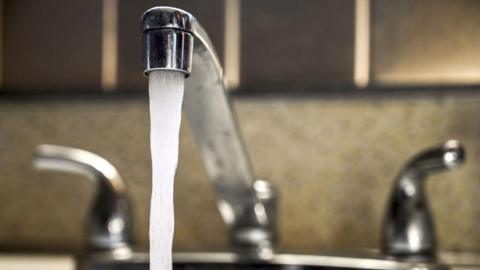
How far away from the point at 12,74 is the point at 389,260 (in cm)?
68

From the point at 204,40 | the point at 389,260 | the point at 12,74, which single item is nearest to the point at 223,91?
the point at 204,40

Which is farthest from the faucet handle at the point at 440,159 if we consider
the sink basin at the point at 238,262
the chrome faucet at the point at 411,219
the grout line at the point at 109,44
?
the grout line at the point at 109,44

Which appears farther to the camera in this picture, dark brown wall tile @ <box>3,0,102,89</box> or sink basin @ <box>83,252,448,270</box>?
dark brown wall tile @ <box>3,0,102,89</box>

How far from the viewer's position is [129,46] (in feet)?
3.43

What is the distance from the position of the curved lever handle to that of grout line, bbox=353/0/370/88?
1.26ft

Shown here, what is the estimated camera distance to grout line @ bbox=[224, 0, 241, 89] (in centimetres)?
101

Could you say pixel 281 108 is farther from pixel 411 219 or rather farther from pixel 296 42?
pixel 411 219

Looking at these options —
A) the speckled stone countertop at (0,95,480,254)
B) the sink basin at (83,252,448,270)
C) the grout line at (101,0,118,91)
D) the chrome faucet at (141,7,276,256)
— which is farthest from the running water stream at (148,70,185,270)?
the grout line at (101,0,118,91)

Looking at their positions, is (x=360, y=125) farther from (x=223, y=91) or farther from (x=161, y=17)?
(x=161, y=17)

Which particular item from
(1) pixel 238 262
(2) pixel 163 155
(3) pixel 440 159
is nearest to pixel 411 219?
(3) pixel 440 159

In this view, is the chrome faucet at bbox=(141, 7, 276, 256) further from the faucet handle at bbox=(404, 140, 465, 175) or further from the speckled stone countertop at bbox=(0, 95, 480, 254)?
the faucet handle at bbox=(404, 140, 465, 175)

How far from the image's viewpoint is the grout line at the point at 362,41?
0.97 meters

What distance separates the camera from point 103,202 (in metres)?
0.87

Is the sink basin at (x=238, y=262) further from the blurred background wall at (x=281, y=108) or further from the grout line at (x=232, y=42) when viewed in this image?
the grout line at (x=232, y=42)
